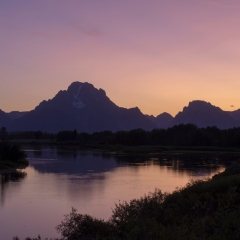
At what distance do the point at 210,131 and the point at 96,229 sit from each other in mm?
101166

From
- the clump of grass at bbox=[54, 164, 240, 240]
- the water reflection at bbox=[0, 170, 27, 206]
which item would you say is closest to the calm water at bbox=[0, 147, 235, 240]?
the water reflection at bbox=[0, 170, 27, 206]

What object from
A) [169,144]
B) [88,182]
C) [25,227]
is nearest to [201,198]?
[25,227]

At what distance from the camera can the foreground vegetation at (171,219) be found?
9.80 meters

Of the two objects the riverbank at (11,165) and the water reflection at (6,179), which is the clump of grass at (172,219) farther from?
the riverbank at (11,165)

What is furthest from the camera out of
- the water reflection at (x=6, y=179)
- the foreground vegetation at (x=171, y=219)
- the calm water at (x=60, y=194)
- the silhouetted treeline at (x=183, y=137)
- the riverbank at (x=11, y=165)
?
the silhouetted treeline at (x=183, y=137)

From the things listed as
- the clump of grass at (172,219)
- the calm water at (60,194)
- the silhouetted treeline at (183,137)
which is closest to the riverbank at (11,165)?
the calm water at (60,194)

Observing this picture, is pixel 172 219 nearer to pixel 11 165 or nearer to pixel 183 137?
pixel 11 165

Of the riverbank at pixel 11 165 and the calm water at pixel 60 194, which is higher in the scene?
the riverbank at pixel 11 165

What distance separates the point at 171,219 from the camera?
44.2 feet

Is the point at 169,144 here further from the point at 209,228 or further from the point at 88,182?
the point at 209,228

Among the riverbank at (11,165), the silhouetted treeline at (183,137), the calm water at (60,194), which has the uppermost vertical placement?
the silhouetted treeline at (183,137)

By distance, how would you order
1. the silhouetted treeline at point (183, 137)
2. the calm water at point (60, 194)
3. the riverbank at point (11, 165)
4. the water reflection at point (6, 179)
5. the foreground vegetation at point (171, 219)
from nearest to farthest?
the foreground vegetation at point (171, 219) < the calm water at point (60, 194) < the water reflection at point (6, 179) < the riverbank at point (11, 165) < the silhouetted treeline at point (183, 137)

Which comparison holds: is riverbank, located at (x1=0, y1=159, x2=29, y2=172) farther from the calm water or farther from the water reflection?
the calm water

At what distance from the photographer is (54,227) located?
1780 cm
